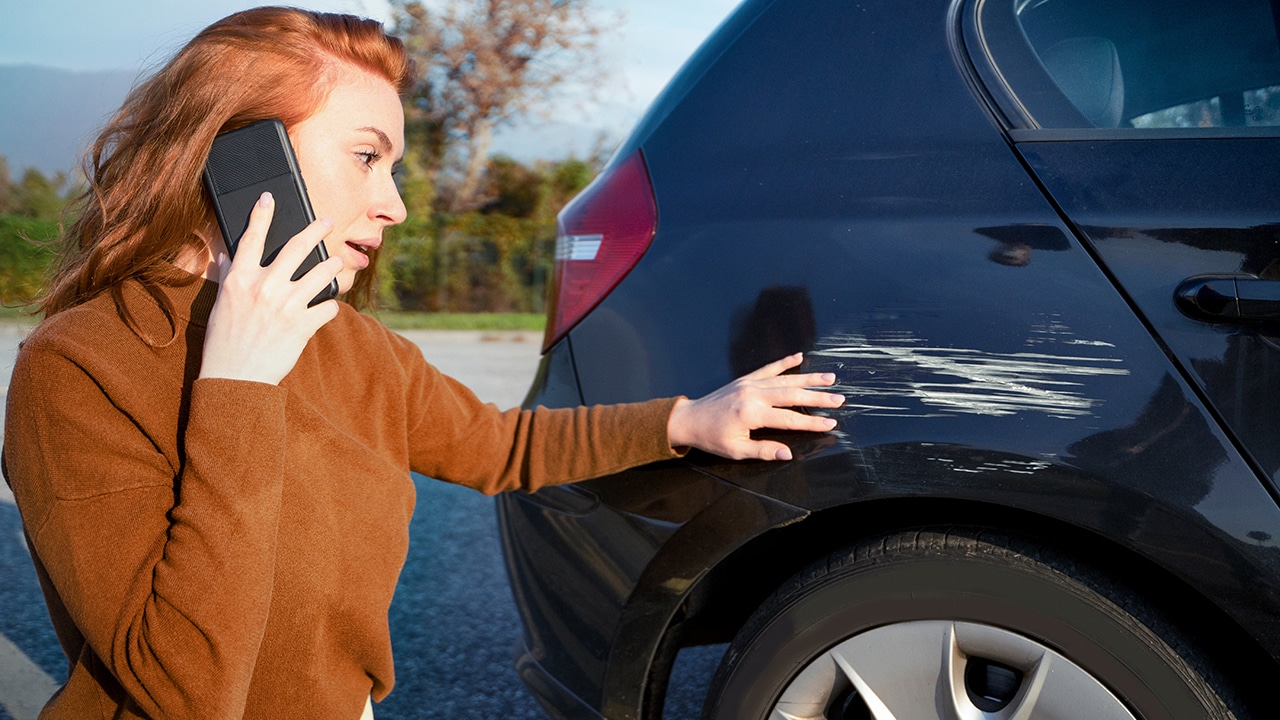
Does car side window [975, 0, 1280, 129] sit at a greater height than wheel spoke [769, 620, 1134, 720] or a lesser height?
greater

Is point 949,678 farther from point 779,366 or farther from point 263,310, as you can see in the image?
point 263,310

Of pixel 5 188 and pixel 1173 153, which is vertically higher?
pixel 1173 153

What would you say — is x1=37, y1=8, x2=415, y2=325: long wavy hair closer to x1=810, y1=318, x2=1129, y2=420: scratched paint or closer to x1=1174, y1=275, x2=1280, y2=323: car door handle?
x1=810, y1=318, x2=1129, y2=420: scratched paint

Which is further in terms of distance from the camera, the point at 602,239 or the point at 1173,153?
the point at 602,239

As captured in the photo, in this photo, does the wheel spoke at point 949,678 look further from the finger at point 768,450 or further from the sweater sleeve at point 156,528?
the sweater sleeve at point 156,528

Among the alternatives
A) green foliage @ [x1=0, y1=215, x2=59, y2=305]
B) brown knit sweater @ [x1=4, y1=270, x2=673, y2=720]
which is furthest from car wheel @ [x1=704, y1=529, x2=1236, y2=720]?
green foliage @ [x1=0, y1=215, x2=59, y2=305]

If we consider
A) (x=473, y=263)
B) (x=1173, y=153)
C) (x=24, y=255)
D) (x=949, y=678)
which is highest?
(x=1173, y=153)

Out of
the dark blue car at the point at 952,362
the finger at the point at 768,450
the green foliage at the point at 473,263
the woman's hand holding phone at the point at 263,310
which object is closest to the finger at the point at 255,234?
the woman's hand holding phone at the point at 263,310

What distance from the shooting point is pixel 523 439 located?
1761 mm

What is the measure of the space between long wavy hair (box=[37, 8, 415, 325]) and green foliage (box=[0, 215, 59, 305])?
240 millimetres

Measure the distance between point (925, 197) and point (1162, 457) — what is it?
1.58 ft

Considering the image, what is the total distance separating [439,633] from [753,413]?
1.92 metres

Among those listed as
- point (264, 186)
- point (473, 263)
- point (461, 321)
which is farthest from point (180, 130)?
point (473, 263)

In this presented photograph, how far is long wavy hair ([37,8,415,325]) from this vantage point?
1.32 meters
